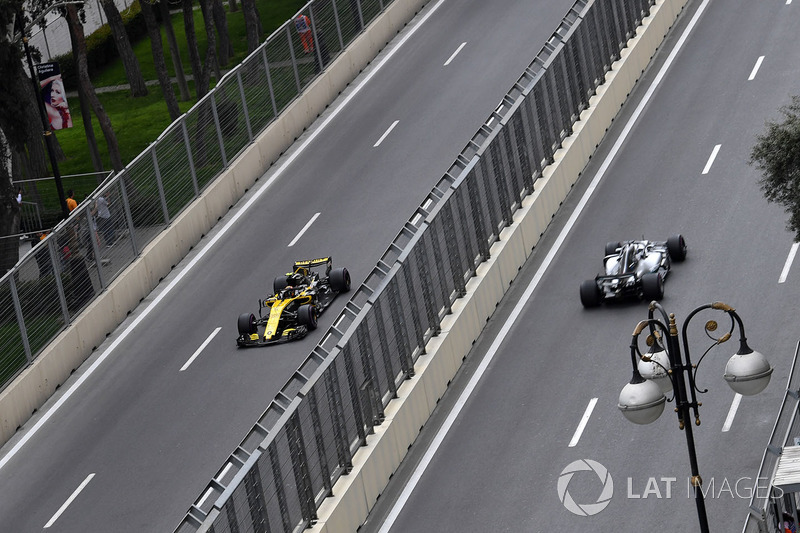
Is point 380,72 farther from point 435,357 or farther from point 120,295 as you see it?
point 435,357

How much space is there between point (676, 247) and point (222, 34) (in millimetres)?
32218

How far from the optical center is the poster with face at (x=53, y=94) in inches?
1395

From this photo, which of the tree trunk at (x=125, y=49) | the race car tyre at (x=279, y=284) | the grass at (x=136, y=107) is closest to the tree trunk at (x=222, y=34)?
the grass at (x=136, y=107)

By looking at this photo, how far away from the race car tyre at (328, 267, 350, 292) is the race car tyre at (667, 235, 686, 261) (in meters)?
6.07

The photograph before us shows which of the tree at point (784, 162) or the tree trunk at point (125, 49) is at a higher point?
the tree at point (784, 162)

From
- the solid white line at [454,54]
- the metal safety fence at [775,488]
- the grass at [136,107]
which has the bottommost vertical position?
the grass at [136,107]

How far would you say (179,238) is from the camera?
2975cm

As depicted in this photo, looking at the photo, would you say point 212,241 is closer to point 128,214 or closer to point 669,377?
point 128,214

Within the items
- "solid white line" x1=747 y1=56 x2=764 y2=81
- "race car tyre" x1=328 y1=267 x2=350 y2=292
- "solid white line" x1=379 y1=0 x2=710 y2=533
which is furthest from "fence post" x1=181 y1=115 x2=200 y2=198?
"solid white line" x1=747 y1=56 x2=764 y2=81

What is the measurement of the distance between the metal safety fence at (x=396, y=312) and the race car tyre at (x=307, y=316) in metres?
2.92

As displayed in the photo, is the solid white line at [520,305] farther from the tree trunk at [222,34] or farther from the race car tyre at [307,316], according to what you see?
the tree trunk at [222,34]

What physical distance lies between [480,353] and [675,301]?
351cm

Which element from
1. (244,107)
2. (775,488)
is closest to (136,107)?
(244,107)

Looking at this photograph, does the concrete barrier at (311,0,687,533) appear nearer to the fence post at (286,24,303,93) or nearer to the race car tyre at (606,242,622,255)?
the race car tyre at (606,242,622,255)
